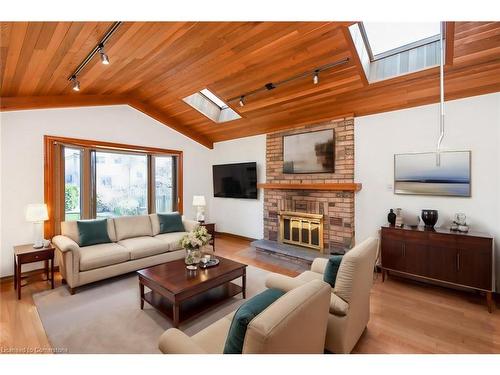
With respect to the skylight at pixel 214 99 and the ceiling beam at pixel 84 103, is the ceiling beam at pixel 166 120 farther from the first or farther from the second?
the skylight at pixel 214 99

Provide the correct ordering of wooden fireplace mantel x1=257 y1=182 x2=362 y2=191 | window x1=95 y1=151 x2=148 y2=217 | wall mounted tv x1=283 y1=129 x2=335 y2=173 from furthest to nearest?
1. window x1=95 y1=151 x2=148 y2=217
2. wall mounted tv x1=283 y1=129 x2=335 y2=173
3. wooden fireplace mantel x1=257 y1=182 x2=362 y2=191

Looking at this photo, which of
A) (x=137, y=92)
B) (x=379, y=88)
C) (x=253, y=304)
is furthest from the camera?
(x=137, y=92)

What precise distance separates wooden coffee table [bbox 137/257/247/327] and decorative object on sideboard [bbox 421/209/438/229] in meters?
2.60

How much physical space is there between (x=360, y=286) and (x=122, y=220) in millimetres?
3790

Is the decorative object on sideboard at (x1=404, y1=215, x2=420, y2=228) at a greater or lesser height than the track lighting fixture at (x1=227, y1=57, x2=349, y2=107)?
lesser

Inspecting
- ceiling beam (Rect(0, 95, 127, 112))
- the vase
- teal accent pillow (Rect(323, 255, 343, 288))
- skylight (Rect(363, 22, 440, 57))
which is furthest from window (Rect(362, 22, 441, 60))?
ceiling beam (Rect(0, 95, 127, 112))

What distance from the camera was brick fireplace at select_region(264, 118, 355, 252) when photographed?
13.3ft

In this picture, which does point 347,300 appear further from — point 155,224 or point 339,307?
point 155,224

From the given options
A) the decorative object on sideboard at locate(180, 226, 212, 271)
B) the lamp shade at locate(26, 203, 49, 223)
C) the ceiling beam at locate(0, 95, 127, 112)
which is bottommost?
the decorative object on sideboard at locate(180, 226, 212, 271)

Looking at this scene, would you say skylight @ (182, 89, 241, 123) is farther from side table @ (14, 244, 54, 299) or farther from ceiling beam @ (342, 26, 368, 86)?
side table @ (14, 244, 54, 299)

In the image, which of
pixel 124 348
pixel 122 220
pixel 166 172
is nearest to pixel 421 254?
pixel 124 348
